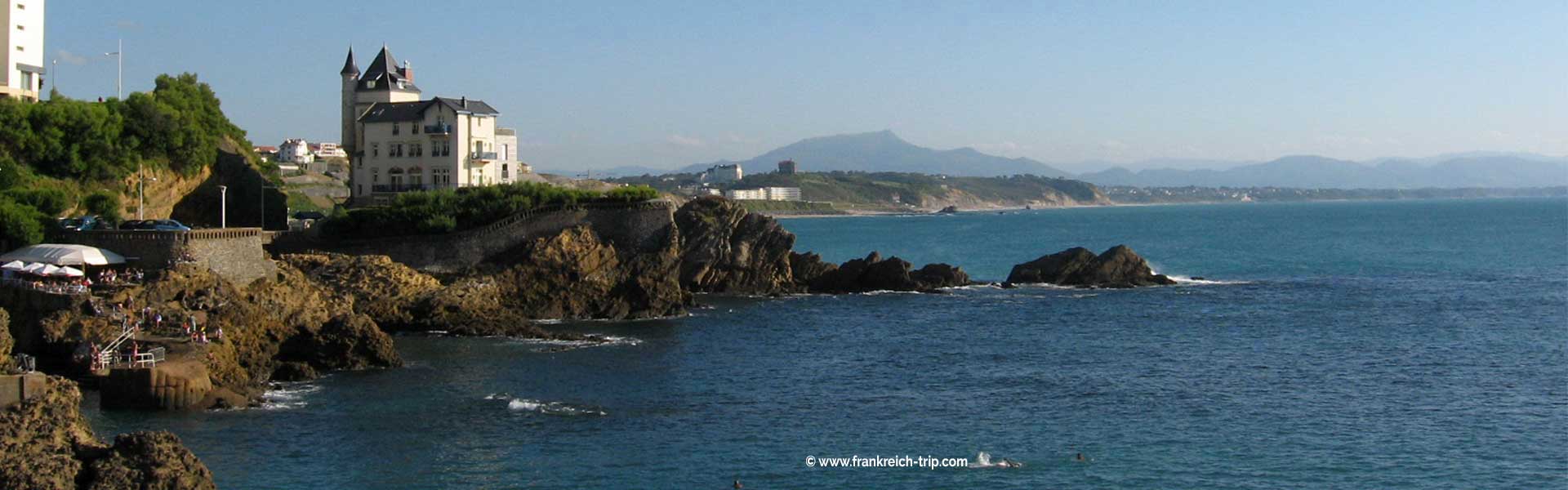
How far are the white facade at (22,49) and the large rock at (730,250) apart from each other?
3033cm

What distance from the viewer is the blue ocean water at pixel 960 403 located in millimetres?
29281

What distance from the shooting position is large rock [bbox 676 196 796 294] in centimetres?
6831

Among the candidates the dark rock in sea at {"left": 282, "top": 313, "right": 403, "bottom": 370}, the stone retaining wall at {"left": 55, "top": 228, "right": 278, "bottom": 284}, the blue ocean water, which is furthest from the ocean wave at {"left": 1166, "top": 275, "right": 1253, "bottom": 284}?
the stone retaining wall at {"left": 55, "top": 228, "right": 278, "bottom": 284}

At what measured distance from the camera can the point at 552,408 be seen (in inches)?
1406

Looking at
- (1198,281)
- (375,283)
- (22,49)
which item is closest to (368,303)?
(375,283)

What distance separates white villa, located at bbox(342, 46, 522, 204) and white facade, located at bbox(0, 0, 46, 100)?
14.8 metres

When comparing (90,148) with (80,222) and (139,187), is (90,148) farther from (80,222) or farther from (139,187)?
(80,222)

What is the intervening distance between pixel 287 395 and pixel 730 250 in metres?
33.8

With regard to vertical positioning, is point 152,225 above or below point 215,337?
above

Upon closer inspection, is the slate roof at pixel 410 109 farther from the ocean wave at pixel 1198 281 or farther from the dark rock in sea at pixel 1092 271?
the ocean wave at pixel 1198 281

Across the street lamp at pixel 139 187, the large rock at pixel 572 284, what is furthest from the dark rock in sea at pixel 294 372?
the street lamp at pixel 139 187

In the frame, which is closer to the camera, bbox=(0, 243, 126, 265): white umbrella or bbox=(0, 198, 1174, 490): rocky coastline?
bbox=(0, 198, 1174, 490): rocky coastline

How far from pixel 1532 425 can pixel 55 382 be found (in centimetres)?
3296

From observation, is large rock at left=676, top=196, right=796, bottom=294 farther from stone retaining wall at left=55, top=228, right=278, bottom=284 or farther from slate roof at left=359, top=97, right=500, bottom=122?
stone retaining wall at left=55, top=228, right=278, bottom=284
